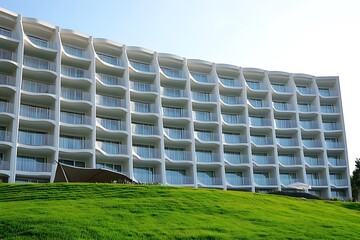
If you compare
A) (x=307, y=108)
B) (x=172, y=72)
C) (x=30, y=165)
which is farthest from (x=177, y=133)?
(x=307, y=108)

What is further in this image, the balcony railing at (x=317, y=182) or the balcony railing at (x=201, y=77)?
the balcony railing at (x=317, y=182)

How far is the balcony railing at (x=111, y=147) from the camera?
55.2 metres

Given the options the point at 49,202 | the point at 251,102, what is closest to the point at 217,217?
the point at 49,202

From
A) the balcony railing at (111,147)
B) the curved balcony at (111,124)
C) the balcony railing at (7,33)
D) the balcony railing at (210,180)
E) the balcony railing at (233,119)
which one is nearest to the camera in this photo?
the balcony railing at (7,33)

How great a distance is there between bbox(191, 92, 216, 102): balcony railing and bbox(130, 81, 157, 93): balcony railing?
648 cm

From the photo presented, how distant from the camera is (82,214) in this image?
19.3m

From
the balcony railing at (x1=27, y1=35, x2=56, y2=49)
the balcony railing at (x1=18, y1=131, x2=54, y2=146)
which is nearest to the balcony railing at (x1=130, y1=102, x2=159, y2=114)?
the balcony railing at (x1=27, y1=35, x2=56, y2=49)

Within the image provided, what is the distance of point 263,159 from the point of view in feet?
223

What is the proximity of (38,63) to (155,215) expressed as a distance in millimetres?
38461

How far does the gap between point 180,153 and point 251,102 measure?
16.0m

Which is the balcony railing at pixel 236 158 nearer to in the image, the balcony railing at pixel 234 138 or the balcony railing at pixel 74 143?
the balcony railing at pixel 234 138

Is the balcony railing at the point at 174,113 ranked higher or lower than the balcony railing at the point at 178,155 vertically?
higher

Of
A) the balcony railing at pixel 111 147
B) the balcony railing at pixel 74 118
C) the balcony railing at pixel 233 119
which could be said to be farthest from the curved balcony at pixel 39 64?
the balcony railing at pixel 233 119

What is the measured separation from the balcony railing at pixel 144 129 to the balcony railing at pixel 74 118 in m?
6.39
